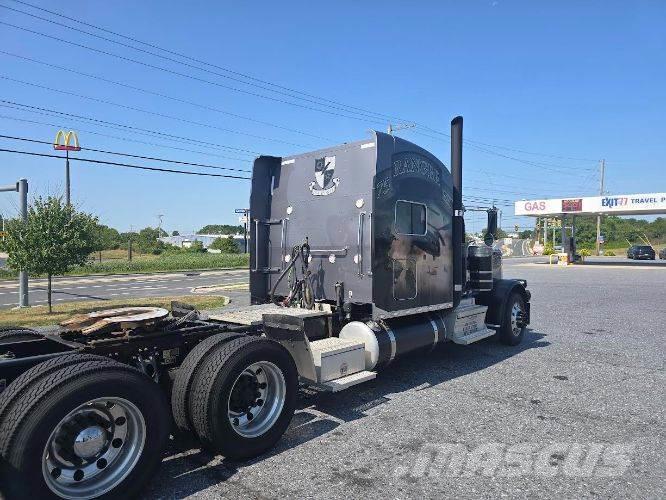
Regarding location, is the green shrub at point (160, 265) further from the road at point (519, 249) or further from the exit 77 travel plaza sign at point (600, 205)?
the road at point (519, 249)

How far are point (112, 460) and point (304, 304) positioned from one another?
3.49m

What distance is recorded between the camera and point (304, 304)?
22.2 ft

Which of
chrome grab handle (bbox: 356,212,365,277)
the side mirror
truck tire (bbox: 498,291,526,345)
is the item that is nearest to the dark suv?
truck tire (bbox: 498,291,526,345)

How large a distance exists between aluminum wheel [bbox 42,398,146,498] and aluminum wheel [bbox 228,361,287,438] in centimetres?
89

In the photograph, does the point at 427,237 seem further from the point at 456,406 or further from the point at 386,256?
the point at 456,406

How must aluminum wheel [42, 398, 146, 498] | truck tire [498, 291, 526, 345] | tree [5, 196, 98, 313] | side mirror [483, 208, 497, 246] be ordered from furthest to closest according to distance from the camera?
tree [5, 196, 98, 313] < truck tire [498, 291, 526, 345] < side mirror [483, 208, 497, 246] < aluminum wheel [42, 398, 146, 498]

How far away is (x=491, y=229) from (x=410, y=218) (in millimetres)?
2358

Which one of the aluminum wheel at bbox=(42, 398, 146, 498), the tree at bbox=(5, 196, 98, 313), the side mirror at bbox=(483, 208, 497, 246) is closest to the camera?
the aluminum wheel at bbox=(42, 398, 146, 498)

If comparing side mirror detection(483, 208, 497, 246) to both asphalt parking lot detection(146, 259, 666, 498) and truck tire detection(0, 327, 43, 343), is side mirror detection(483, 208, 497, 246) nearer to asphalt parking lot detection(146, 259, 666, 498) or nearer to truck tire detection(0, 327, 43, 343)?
asphalt parking lot detection(146, 259, 666, 498)

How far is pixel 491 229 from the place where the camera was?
27.8ft

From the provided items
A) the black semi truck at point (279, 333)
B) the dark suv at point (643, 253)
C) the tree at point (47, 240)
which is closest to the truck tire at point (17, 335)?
the black semi truck at point (279, 333)

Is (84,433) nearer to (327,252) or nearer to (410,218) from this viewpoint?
(327,252)

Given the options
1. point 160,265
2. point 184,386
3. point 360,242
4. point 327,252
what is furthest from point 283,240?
point 160,265

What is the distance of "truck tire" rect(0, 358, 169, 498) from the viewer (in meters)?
3.03
